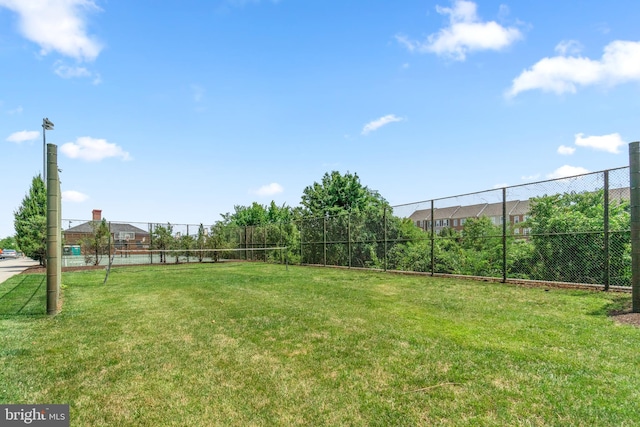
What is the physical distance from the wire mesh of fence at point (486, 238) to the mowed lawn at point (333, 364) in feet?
6.73

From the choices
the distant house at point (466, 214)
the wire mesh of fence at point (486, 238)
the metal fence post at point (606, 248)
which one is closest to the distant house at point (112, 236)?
the wire mesh of fence at point (486, 238)

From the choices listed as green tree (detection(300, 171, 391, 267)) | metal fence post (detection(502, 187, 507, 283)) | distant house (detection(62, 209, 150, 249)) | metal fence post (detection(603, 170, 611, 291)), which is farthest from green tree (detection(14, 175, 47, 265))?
metal fence post (detection(603, 170, 611, 291))

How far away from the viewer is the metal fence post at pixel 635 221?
17.2 ft

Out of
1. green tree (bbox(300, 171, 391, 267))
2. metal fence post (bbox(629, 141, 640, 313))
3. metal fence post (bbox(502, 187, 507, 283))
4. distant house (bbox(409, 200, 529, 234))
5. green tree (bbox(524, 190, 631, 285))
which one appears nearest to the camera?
metal fence post (bbox(629, 141, 640, 313))

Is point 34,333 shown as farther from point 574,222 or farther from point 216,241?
point 216,241

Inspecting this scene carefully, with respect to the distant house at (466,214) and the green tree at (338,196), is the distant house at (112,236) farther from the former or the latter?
the distant house at (466,214)

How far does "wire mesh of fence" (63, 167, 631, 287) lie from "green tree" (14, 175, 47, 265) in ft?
11.0

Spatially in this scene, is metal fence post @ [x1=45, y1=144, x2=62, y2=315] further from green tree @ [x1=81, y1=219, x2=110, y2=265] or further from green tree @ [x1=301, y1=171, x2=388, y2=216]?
green tree @ [x1=301, y1=171, x2=388, y2=216]

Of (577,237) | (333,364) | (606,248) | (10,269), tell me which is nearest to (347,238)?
(577,237)

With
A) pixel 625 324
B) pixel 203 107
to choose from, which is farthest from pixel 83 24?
pixel 625 324

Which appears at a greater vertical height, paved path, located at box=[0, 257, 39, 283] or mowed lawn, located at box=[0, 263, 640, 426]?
mowed lawn, located at box=[0, 263, 640, 426]

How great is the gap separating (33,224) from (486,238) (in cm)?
2529

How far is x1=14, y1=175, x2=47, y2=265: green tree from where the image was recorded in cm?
2067

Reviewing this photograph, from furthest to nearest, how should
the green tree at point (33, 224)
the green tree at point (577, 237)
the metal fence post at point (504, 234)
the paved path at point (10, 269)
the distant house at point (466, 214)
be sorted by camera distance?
the green tree at point (33, 224)
the paved path at point (10, 269)
the distant house at point (466, 214)
the metal fence post at point (504, 234)
the green tree at point (577, 237)
